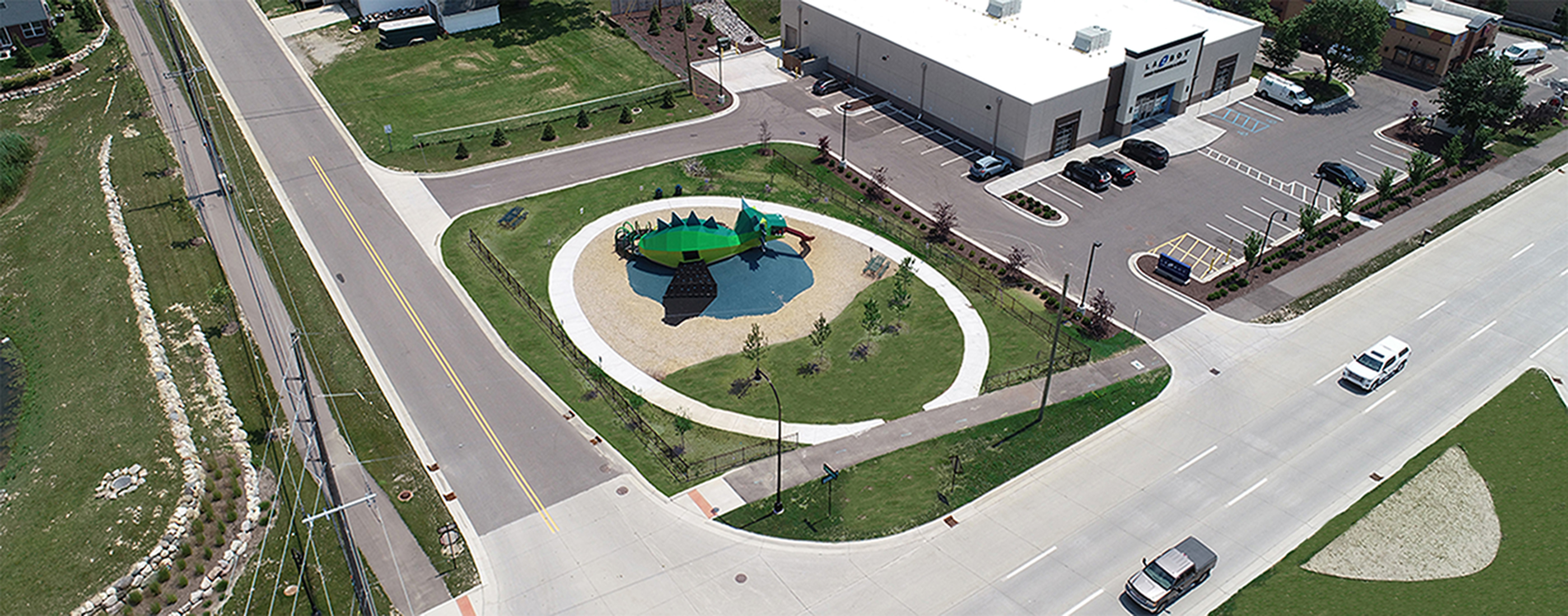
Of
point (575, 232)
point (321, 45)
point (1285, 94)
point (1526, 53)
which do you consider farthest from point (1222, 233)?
point (321, 45)

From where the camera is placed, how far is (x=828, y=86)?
83438 mm

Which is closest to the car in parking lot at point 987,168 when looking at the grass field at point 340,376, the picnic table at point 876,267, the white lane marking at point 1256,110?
the picnic table at point 876,267

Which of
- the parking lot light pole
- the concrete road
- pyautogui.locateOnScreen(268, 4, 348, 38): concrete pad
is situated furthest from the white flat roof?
pyautogui.locateOnScreen(268, 4, 348, 38): concrete pad

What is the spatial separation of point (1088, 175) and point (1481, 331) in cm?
2579

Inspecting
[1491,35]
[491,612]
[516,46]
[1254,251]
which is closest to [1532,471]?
[1254,251]

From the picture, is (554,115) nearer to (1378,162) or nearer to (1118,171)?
(1118,171)

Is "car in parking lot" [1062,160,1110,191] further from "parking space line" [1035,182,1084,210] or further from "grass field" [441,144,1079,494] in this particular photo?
"grass field" [441,144,1079,494]

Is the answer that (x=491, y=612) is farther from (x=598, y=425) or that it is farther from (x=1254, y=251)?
(x=1254, y=251)

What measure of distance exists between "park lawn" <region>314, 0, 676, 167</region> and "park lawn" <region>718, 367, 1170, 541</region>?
4524 centimetres

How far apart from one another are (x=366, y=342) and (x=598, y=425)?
1590 centimetres

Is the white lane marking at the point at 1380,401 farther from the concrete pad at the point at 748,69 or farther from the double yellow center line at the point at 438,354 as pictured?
the concrete pad at the point at 748,69

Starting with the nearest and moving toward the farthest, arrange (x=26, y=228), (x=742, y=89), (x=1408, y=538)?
(x=1408, y=538)
(x=26, y=228)
(x=742, y=89)

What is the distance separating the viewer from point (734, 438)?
154 ft

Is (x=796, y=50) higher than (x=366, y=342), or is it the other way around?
(x=796, y=50)
